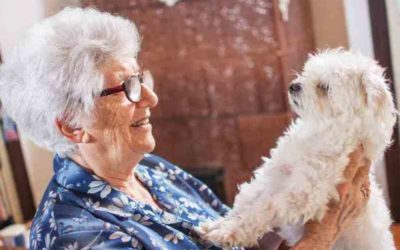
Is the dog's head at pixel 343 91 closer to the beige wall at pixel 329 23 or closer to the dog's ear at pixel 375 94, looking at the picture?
the dog's ear at pixel 375 94

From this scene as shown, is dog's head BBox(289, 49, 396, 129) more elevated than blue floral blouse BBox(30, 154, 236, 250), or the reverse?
dog's head BBox(289, 49, 396, 129)

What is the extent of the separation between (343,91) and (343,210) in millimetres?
266

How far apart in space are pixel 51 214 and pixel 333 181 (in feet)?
1.94

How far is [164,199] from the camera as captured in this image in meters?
1.21

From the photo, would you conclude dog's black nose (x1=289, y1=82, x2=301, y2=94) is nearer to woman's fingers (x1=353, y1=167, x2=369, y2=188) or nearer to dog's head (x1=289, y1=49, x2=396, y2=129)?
dog's head (x1=289, y1=49, x2=396, y2=129)

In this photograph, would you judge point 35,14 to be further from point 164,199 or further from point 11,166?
point 164,199

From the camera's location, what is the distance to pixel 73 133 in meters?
1.09

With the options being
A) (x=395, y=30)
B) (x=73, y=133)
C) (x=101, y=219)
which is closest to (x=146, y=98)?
(x=73, y=133)

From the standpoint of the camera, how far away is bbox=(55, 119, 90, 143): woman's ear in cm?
108

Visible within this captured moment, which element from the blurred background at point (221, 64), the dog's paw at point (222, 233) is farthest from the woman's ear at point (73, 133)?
the blurred background at point (221, 64)

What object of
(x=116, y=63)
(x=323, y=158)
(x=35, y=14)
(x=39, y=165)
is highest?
(x=35, y=14)

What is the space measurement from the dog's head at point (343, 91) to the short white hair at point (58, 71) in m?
0.41

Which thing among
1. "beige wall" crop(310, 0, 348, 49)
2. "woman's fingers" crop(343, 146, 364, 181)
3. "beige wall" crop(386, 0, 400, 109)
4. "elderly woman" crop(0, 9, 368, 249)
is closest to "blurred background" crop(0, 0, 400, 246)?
"beige wall" crop(310, 0, 348, 49)

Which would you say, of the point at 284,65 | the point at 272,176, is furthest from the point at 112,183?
the point at 284,65
